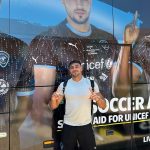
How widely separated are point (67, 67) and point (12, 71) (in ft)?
2.62

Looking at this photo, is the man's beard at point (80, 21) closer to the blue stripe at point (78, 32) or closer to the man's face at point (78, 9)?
the man's face at point (78, 9)

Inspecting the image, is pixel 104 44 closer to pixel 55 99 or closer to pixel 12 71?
pixel 55 99

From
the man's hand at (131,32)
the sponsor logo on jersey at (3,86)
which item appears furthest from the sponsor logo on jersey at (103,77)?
the sponsor logo on jersey at (3,86)

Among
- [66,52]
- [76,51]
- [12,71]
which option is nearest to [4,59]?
[12,71]

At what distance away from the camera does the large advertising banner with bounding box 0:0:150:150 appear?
4.85m

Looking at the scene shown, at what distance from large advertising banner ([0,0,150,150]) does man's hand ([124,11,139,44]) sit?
0.4 inches

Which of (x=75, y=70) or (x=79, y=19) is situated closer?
(x=75, y=70)

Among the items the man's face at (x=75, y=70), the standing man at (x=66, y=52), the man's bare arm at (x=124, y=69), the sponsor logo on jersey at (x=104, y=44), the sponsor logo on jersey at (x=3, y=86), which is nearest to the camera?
the sponsor logo on jersey at (x=3, y=86)

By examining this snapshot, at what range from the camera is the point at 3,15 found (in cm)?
477

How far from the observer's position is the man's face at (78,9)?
526 cm

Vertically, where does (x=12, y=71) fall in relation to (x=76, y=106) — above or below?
above

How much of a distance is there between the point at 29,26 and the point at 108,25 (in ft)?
3.99

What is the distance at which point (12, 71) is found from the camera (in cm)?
484

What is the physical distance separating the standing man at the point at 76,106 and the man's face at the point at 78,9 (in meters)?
0.73
